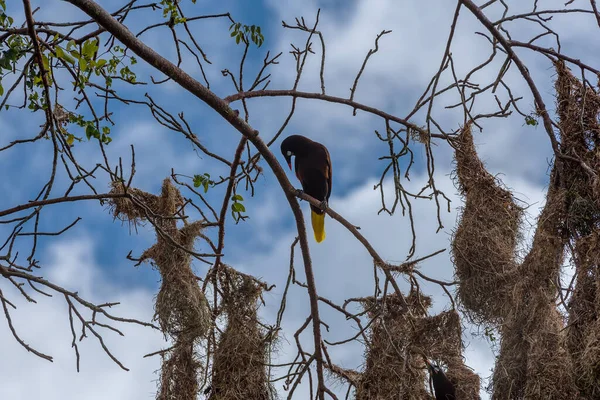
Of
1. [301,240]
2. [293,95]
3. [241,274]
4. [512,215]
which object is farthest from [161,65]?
[512,215]

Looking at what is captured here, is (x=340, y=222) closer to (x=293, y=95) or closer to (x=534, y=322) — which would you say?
(x=293, y=95)

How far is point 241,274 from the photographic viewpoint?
4.05m

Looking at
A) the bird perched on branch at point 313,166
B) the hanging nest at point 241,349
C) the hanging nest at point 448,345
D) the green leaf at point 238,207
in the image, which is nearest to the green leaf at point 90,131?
the green leaf at point 238,207

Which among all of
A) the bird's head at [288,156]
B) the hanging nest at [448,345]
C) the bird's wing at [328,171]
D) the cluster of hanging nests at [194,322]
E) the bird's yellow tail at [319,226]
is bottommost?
the hanging nest at [448,345]

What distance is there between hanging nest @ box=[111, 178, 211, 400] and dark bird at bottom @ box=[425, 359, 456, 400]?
1.17 m

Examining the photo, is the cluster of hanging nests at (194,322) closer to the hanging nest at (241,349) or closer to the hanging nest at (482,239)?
the hanging nest at (241,349)

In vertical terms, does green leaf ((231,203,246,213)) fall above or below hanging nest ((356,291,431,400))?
above

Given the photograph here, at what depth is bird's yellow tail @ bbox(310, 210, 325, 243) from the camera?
4891 mm

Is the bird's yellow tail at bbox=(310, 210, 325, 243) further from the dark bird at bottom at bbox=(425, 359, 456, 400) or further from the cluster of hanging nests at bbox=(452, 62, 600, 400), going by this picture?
the dark bird at bottom at bbox=(425, 359, 456, 400)

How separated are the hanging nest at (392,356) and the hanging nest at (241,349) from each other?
505 mm

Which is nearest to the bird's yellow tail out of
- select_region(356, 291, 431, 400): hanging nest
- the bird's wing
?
the bird's wing

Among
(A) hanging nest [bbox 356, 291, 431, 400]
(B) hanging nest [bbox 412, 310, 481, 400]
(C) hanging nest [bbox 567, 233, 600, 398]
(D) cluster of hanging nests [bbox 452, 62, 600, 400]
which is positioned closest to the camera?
(C) hanging nest [bbox 567, 233, 600, 398]

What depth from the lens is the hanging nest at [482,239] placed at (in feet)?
12.9

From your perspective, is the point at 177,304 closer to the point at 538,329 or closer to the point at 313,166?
the point at 313,166
